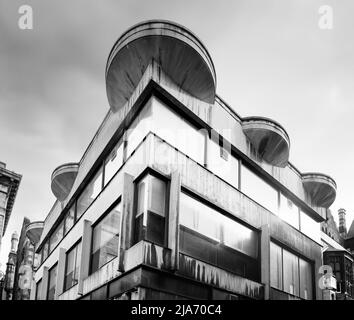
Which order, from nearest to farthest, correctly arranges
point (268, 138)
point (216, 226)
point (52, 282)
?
point (216, 226), point (268, 138), point (52, 282)

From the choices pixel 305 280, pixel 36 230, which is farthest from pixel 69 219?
pixel 36 230

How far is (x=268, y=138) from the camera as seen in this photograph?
23000 millimetres

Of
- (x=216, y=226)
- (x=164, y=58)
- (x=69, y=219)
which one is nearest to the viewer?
(x=164, y=58)

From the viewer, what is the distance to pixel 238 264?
19.8 m

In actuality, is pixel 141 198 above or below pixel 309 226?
below

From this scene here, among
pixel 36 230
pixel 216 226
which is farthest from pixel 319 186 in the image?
pixel 36 230

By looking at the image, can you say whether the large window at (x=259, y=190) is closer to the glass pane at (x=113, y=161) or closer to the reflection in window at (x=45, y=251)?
the glass pane at (x=113, y=161)

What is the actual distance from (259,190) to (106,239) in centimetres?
806

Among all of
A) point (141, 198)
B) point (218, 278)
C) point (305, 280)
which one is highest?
point (141, 198)

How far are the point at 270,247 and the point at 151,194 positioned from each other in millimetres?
8364

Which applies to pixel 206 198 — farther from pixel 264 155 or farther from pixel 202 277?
pixel 264 155

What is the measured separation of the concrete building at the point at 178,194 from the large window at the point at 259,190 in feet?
0.25

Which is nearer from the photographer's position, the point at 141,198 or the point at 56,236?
the point at 141,198

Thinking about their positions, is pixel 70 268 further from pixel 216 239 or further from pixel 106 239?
pixel 216 239
